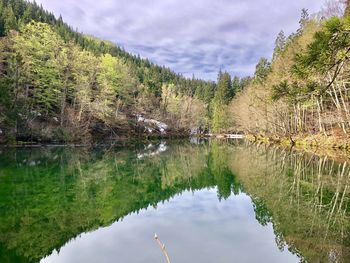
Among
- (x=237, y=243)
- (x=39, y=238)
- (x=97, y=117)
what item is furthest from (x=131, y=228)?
(x=97, y=117)

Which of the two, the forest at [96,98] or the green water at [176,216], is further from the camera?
the forest at [96,98]

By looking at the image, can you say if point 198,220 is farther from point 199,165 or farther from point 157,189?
point 199,165

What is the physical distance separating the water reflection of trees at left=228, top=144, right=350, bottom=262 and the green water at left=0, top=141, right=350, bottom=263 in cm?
2

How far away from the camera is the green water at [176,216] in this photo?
7453 millimetres

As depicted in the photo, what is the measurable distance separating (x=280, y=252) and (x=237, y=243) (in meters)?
1.07

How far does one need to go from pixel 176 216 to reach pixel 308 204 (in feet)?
13.6

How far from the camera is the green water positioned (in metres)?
7.45

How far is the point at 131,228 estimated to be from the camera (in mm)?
9625

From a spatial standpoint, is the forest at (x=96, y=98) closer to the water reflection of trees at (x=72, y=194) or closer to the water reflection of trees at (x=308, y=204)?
the water reflection of trees at (x=308, y=204)

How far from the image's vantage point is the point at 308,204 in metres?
11.2

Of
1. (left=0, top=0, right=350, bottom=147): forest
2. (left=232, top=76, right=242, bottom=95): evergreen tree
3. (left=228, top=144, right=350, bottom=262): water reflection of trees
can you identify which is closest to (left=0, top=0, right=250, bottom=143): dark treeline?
(left=0, top=0, right=350, bottom=147): forest

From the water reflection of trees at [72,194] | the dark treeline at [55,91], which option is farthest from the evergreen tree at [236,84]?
the water reflection of trees at [72,194]

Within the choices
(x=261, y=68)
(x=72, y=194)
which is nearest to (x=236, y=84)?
(x=261, y=68)

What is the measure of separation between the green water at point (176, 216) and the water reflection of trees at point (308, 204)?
0.07ft
